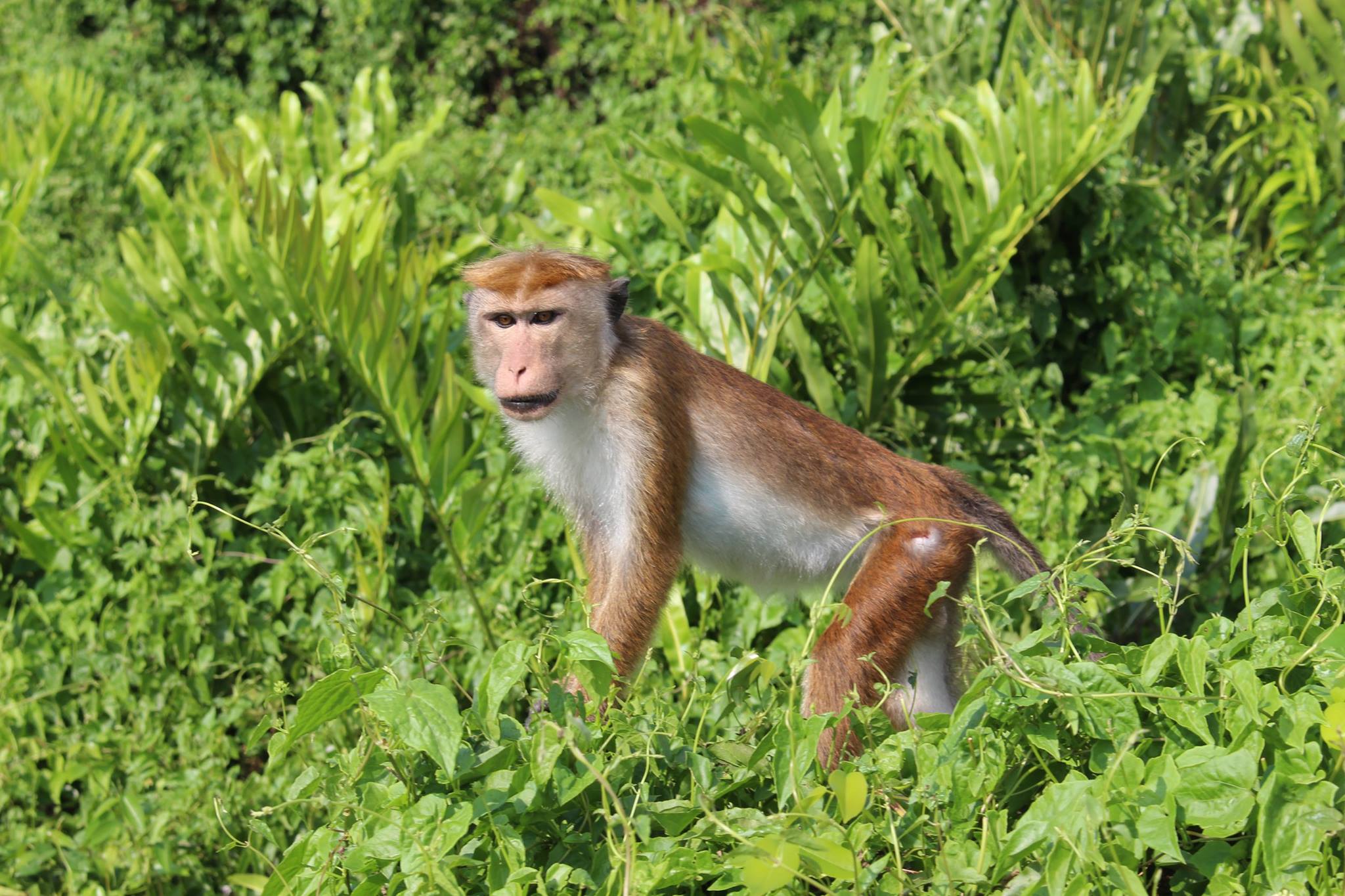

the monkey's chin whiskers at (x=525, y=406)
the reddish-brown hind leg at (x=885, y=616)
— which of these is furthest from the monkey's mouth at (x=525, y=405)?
the reddish-brown hind leg at (x=885, y=616)

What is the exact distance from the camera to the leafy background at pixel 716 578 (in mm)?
1772

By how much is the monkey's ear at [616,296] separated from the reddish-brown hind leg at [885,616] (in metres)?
0.80

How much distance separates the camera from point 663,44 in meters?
7.65

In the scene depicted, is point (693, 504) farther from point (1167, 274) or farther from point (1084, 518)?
point (1167, 274)

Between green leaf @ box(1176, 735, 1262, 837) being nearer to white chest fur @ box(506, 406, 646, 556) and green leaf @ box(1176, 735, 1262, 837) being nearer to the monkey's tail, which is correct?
the monkey's tail

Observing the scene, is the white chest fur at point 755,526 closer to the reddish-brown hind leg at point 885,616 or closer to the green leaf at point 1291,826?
the reddish-brown hind leg at point 885,616

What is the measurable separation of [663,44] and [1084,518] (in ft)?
14.1

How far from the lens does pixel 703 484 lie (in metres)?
3.09

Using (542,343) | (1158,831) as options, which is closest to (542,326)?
(542,343)

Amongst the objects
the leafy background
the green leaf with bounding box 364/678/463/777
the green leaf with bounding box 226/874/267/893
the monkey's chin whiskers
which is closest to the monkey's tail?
the leafy background

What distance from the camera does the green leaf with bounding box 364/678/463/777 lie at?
5.56ft

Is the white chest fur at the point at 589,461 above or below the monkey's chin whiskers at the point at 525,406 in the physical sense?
→ below

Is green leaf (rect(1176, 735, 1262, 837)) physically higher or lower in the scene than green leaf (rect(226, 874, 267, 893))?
higher

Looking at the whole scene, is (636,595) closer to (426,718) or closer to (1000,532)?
(1000,532)
